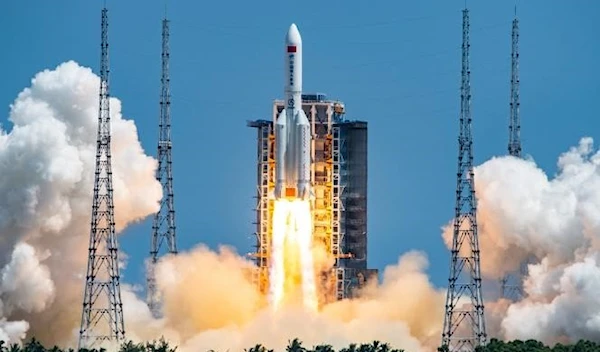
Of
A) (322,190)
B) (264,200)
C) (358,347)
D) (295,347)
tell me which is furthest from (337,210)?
(295,347)

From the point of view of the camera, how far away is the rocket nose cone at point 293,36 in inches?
4269

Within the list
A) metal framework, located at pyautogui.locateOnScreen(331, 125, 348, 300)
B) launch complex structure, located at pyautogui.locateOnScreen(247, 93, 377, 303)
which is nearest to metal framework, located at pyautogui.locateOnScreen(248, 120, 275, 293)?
launch complex structure, located at pyautogui.locateOnScreen(247, 93, 377, 303)

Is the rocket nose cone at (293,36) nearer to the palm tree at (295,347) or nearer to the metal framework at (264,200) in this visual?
the metal framework at (264,200)

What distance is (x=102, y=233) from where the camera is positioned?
4161 inches

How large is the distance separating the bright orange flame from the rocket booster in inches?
18.7

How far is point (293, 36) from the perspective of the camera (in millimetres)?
108438

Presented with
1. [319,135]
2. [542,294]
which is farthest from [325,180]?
[542,294]

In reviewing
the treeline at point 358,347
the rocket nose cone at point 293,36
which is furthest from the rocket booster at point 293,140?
the treeline at point 358,347

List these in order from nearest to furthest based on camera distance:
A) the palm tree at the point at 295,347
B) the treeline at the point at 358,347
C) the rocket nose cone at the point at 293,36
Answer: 1. the palm tree at the point at 295,347
2. the treeline at the point at 358,347
3. the rocket nose cone at the point at 293,36

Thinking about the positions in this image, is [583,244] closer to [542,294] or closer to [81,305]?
[542,294]

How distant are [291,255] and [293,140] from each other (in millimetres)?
3928

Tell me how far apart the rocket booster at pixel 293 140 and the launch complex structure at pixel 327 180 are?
1.26 metres

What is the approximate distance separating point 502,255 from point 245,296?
8873 millimetres

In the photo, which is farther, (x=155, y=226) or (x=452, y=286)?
(x=155, y=226)
